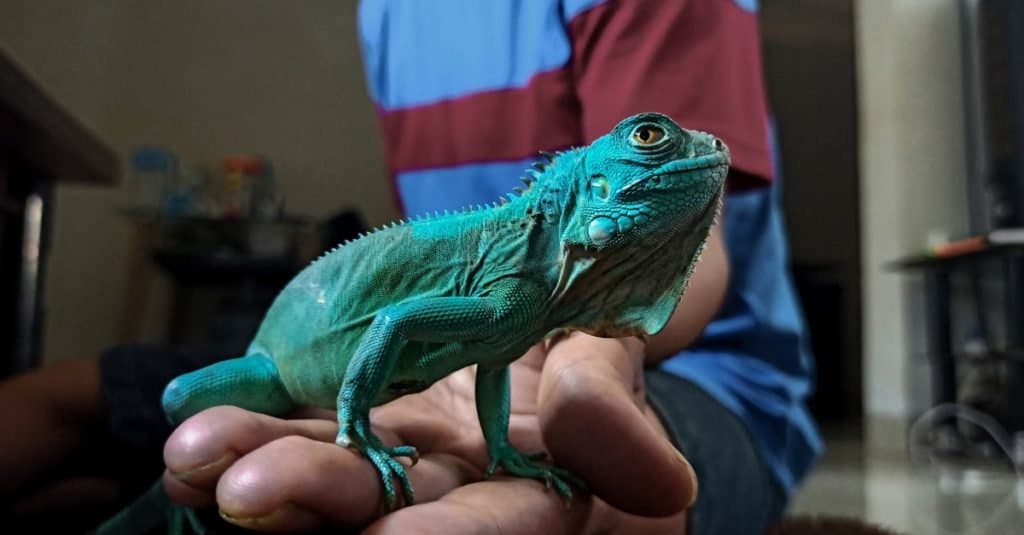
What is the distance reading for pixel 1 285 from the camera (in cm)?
148

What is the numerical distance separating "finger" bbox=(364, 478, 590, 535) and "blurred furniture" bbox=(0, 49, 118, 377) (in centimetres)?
96

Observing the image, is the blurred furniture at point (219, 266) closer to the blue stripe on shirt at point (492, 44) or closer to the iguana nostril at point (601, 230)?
the blue stripe on shirt at point (492, 44)

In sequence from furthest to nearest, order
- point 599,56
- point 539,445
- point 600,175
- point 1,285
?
1. point 1,285
2. point 599,56
3. point 539,445
4. point 600,175

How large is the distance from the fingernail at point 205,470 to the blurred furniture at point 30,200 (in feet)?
2.95

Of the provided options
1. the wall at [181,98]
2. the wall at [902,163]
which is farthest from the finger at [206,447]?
the wall at [902,163]

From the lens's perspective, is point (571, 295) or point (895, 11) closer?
point (571, 295)

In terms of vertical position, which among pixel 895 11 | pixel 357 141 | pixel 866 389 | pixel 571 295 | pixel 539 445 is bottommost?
pixel 866 389

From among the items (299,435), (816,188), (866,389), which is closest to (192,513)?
(299,435)

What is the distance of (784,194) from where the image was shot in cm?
320

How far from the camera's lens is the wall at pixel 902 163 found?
301cm

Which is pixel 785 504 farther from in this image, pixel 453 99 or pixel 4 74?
pixel 4 74

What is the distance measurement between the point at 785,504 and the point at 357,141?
143cm

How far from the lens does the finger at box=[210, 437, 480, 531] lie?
16.2 inches

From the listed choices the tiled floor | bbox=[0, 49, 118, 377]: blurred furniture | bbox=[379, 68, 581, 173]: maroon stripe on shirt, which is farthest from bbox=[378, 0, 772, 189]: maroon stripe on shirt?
bbox=[0, 49, 118, 377]: blurred furniture
